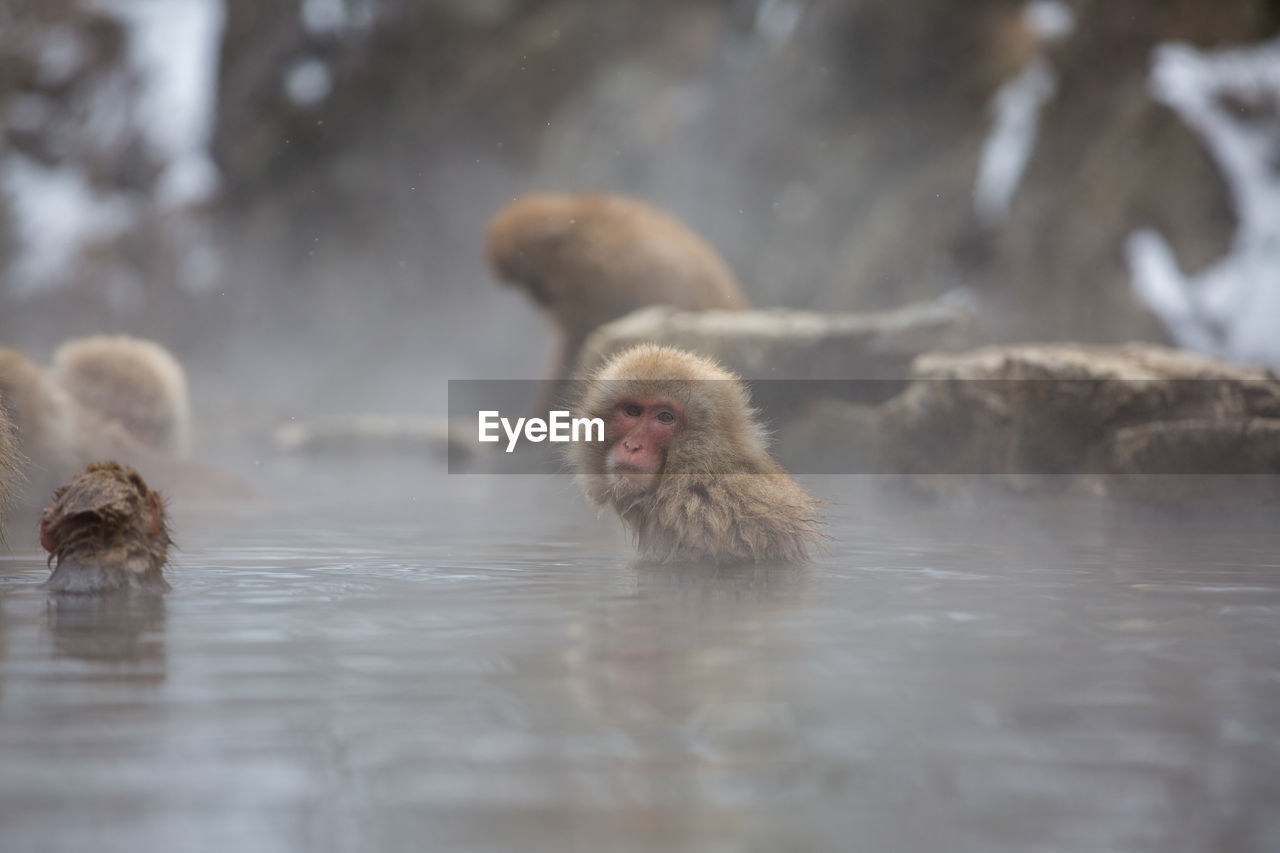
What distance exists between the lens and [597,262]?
29.8 ft

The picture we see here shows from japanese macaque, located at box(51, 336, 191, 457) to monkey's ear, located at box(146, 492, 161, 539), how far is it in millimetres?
2538

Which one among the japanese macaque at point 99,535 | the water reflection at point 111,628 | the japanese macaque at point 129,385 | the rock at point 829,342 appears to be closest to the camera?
the water reflection at point 111,628

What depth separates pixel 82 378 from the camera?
17.4 feet

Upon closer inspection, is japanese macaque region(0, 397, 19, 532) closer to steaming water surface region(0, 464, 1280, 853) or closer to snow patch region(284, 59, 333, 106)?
steaming water surface region(0, 464, 1280, 853)

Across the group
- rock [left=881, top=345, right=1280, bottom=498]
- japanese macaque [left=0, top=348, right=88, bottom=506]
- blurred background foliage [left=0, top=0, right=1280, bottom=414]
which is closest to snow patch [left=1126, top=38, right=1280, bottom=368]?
blurred background foliage [left=0, top=0, right=1280, bottom=414]

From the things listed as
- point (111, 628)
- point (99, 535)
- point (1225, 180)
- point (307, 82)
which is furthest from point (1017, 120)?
point (111, 628)

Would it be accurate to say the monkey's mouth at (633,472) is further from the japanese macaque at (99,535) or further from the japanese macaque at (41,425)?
the japanese macaque at (41,425)

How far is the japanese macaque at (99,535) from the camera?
2779 mm

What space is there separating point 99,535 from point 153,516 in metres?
0.12

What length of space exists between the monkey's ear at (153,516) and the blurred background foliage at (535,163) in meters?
8.79

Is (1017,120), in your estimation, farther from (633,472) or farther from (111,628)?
(111,628)

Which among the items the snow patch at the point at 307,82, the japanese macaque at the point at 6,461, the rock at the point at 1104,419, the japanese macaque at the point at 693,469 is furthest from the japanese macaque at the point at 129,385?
the snow patch at the point at 307,82

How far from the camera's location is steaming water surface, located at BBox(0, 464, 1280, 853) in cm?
126

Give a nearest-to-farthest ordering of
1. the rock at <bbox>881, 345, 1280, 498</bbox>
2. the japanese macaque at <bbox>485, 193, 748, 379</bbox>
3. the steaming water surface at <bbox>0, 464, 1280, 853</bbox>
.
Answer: the steaming water surface at <bbox>0, 464, 1280, 853</bbox> < the rock at <bbox>881, 345, 1280, 498</bbox> < the japanese macaque at <bbox>485, 193, 748, 379</bbox>
